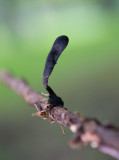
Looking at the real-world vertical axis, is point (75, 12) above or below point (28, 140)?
above

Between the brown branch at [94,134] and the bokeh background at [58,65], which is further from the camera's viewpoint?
the bokeh background at [58,65]

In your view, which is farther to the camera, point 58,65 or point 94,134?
point 58,65

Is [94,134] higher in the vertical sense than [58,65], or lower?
lower

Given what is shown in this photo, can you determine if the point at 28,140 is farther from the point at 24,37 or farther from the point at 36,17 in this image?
the point at 36,17

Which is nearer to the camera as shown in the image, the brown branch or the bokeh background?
the brown branch

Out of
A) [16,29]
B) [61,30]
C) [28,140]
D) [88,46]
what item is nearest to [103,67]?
[88,46]

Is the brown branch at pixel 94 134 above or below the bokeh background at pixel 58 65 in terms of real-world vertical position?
below

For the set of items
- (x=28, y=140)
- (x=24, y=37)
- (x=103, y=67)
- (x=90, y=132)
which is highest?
(x=24, y=37)

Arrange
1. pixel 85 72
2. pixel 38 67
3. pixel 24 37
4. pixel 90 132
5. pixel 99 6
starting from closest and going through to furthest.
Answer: pixel 90 132
pixel 85 72
pixel 38 67
pixel 24 37
pixel 99 6
